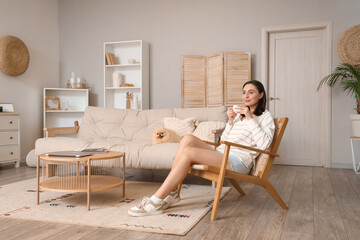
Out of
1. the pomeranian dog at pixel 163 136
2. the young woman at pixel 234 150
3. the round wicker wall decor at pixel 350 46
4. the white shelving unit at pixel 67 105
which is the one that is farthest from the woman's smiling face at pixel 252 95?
the white shelving unit at pixel 67 105

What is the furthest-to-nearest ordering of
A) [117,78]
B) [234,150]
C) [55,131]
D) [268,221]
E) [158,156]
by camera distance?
[117,78] → [55,131] → [158,156] → [234,150] → [268,221]

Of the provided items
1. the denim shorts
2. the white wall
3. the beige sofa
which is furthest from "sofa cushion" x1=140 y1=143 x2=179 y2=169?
the white wall

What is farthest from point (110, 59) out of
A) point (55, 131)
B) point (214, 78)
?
point (55, 131)

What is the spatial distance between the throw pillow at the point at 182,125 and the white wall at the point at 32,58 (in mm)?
2787

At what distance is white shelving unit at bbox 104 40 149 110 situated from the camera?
18.9ft

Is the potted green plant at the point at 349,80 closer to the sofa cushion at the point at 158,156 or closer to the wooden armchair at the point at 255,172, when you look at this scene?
the wooden armchair at the point at 255,172

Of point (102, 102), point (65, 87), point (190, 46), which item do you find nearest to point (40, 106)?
point (65, 87)

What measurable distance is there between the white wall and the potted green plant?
14.6 ft

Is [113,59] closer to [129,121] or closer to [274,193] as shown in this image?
[129,121]

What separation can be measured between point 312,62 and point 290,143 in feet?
4.04

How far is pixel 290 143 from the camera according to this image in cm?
523

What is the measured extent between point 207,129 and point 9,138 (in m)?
2.86

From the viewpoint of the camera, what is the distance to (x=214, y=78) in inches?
208

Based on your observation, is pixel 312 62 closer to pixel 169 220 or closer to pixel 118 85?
pixel 118 85
